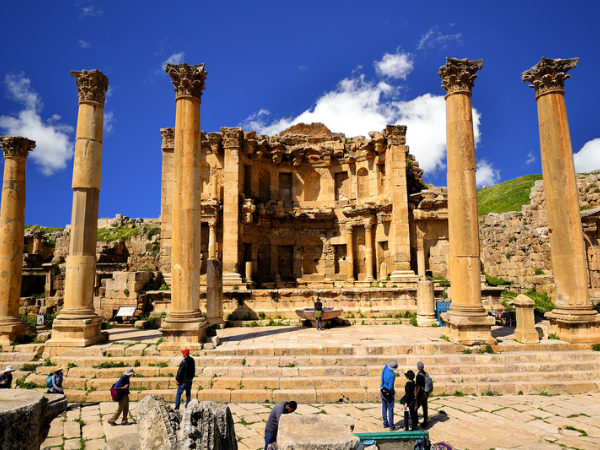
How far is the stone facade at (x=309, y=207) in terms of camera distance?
20922mm

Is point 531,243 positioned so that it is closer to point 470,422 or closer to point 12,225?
point 470,422

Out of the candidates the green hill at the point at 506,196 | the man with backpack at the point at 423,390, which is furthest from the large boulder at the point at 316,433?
the green hill at the point at 506,196

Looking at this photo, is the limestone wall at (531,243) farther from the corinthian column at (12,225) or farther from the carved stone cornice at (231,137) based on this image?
the corinthian column at (12,225)

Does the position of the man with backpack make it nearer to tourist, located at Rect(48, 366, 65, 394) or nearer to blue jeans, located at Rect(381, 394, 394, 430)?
blue jeans, located at Rect(381, 394, 394, 430)

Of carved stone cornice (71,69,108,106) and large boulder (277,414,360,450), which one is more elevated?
carved stone cornice (71,69,108,106)

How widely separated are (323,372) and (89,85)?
11.8 m

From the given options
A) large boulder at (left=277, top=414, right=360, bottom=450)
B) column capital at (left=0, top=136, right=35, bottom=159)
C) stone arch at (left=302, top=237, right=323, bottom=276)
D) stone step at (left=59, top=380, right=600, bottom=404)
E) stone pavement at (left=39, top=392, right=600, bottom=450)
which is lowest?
stone pavement at (left=39, top=392, right=600, bottom=450)

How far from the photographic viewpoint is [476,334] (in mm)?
10320

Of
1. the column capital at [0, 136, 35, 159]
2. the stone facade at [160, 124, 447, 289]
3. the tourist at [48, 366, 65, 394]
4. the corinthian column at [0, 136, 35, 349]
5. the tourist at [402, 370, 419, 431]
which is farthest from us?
the stone facade at [160, 124, 447, 289]

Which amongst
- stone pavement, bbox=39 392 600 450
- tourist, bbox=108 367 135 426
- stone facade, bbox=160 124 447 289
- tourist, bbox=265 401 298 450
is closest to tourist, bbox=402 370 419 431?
stone pavement, bbox=39 392 600 450

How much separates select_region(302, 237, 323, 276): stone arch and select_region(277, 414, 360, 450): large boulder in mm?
19615

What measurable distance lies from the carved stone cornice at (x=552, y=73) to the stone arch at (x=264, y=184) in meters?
16.4

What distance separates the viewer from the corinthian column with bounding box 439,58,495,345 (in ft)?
34.3

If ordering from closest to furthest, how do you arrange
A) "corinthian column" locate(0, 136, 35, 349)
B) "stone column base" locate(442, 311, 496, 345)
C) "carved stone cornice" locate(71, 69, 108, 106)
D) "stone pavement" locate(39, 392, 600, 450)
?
"stone pavement" locate(39, 392, 600, 450) < "stone column base" locate(442, 311, 496, 345) < "carved stone cornice" locate(71, 69, 108, 106) < "corinthian column" locate(0, 136, 35, 349)
